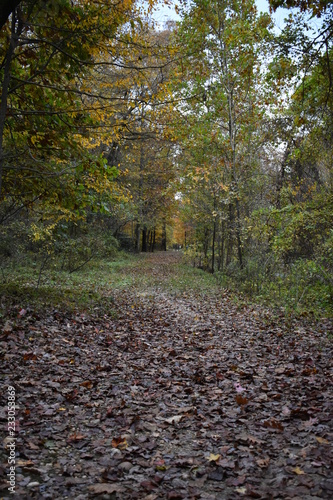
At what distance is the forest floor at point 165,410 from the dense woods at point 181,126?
2839 mm

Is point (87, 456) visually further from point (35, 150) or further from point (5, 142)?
point (5, 142)

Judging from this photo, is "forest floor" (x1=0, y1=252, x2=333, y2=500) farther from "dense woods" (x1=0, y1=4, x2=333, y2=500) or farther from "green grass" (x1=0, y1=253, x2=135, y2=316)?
"green grass" (x1=0, y1=253, x2=135, y2=316)

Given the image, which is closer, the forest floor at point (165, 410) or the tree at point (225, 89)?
the forest floor at point (165, 410)

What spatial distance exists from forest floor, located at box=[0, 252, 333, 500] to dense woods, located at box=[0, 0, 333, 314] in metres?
2.84

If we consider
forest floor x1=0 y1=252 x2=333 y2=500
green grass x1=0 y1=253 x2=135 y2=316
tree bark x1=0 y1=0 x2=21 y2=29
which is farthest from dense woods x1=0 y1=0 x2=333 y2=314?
forest floor x1=0 y1=252 x2=333 y2=500

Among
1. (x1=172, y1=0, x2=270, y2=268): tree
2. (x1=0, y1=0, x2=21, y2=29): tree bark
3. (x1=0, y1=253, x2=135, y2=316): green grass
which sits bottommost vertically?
(x1=0, y1=253, x2=135, y2=316): green grass

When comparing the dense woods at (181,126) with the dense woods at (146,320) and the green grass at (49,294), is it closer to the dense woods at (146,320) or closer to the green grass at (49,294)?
the dense woods at (146,320)

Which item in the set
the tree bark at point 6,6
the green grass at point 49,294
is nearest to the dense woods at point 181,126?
the tree bark at point 6,6

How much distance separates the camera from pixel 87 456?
10.2 feet

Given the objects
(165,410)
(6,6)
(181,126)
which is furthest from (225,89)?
(165,410)

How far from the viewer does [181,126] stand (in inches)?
572

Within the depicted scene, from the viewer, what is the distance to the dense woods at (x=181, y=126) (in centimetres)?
576

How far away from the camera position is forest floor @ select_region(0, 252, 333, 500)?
276 cm

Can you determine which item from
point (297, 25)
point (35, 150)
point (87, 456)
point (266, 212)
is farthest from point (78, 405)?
point (266, 212)
